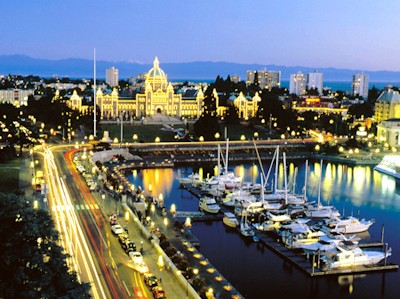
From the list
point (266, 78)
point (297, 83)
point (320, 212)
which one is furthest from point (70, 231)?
point (266, 78)

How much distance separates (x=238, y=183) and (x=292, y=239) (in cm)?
1112

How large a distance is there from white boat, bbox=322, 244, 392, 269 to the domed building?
176 feet

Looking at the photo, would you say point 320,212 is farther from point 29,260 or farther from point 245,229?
point 29,260

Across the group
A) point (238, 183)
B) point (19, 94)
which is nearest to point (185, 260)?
point (238, 183)

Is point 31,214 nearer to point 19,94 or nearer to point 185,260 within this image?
point 185,260

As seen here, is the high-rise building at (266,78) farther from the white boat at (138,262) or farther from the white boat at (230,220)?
the white boat at (138,262)

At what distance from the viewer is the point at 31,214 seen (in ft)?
33.5

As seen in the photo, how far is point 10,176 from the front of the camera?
101 feet

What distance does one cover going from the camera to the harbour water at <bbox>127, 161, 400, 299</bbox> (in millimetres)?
19141

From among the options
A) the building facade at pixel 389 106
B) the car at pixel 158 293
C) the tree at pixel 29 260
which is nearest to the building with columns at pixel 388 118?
the building facade at pixel 389 106

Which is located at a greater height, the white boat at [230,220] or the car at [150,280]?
the car at [150,280]

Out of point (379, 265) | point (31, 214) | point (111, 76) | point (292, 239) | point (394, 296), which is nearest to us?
point (31, 214)

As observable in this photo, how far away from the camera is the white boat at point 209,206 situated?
27.9 meters

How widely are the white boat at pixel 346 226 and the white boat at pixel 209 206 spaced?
5.53 metres
